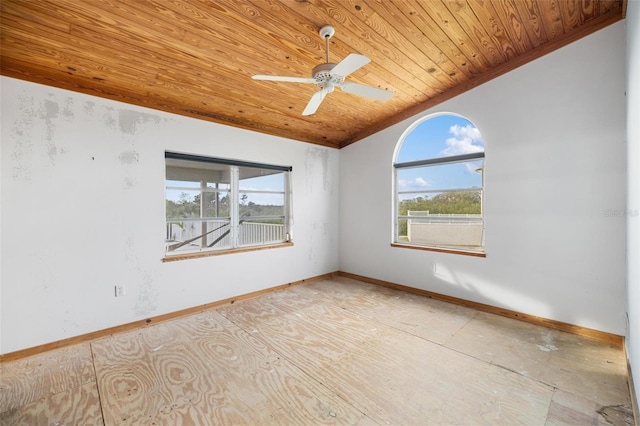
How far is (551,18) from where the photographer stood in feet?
8.38

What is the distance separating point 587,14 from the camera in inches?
101

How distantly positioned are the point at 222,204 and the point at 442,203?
3.17 meters

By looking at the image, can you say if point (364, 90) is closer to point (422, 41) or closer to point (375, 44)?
point (375, 44)

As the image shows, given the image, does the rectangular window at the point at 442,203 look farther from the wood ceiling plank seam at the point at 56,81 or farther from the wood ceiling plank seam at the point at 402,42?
the wood ceiling plank seam at the point at 56,81

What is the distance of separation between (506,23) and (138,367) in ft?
14.6

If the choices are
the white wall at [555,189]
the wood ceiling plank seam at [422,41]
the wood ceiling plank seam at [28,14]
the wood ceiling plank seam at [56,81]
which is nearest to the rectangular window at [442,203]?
the white wall at [555,189]

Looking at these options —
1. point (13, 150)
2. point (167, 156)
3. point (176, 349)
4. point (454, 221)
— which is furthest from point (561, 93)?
point (13, 150)

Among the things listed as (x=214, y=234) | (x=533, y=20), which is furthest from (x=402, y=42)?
(x=214, y=234)

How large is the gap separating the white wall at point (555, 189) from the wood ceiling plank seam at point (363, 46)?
3.26ft

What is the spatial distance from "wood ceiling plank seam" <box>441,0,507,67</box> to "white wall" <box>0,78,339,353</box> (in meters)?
2.86

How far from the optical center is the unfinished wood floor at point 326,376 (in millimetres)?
1770

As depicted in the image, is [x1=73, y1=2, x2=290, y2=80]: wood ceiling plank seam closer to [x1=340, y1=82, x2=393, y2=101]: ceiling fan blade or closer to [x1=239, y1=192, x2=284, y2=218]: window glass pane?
[x1=340, y1=82, x2=393, y2=101]: ceiling fan blade

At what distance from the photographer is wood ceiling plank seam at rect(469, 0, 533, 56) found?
2.26 metres

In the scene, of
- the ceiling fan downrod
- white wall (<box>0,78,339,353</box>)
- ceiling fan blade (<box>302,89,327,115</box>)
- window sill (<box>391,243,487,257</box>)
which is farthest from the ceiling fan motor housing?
window sill (<box>391,243,487,257</box>)
